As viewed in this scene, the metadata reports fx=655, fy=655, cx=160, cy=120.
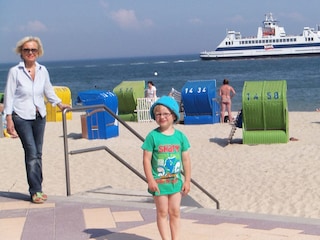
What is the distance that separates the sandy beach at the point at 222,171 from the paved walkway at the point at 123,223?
2348 millimetres

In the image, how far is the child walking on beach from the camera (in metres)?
4.64

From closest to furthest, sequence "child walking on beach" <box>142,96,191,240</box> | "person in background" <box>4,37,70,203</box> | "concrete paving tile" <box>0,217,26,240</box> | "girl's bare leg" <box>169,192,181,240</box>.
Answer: "child walking on beach" <box>142,96,191,240</box> < "girl's bare leg" <box>169,192,181,240</box> < "concrete paving tile" <box>0,217,26,240</box> < "person in background" <box>4,37,70,203</box>

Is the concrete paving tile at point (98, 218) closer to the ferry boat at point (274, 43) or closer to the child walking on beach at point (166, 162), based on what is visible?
the child walking on beach at point (166, 162)

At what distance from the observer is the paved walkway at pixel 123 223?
204 inches

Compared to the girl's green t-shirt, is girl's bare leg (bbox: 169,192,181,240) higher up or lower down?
lower down

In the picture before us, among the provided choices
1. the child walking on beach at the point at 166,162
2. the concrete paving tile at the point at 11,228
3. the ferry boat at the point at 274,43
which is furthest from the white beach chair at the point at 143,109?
the ferry boat at the point at 274,43

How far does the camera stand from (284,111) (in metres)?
13.9

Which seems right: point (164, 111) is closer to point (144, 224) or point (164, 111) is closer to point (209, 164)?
point (144, 224)

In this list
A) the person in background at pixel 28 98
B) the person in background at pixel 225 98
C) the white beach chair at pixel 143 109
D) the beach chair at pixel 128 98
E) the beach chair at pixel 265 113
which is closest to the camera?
the person in background at pixel 28 98

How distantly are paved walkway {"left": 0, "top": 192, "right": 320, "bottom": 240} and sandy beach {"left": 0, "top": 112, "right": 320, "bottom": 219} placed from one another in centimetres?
235

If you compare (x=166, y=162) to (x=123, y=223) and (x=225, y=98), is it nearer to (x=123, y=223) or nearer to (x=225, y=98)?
(x=123, y=223)

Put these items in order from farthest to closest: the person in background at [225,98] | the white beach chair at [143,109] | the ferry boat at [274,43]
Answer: the ferry boat at [274,43] → the white beach chair at [143,109] → the person in background at [225,98]

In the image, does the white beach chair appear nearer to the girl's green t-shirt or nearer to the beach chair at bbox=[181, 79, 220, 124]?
the beach chair at bbox=[181, 79, 220, 124]

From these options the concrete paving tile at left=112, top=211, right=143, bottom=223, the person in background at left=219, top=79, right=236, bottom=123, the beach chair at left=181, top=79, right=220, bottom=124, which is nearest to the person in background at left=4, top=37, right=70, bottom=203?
the concrete paving tile at left=112, top=211, right=143, bottom=223
